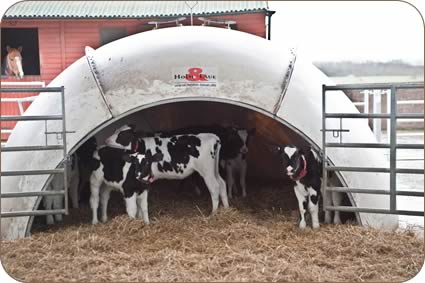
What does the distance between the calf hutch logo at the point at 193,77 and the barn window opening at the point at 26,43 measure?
48.2 feet

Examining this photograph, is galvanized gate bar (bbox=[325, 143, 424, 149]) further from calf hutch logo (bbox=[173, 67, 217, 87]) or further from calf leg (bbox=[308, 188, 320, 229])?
calf hutch logo (bbox=[173, 67, 217, 87])

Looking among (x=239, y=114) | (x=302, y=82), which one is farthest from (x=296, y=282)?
(x=239, y=114)

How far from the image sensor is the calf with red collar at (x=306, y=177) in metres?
7.20

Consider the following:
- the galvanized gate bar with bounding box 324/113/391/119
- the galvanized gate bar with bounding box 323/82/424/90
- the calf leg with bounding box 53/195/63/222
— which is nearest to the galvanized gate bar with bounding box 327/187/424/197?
the galvanized gate bar with bounding box 324/113/391/119

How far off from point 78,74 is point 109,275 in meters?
3.05

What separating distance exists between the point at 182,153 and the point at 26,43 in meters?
14.4

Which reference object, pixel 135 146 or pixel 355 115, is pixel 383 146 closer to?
pixel 355 115

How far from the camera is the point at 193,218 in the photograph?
7.69m

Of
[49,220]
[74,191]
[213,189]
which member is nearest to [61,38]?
[74,191]

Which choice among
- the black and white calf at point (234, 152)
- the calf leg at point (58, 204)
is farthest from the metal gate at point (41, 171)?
the black and white calf at point (234, 152)

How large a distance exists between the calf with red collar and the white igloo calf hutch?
0.78 feet

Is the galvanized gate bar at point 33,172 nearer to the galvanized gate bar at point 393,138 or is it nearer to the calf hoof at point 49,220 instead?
the calf hoof at point 49,220

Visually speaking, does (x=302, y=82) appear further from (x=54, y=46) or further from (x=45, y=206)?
(x=54, y=46)

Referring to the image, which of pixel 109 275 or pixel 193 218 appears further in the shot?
pixel 193 218
